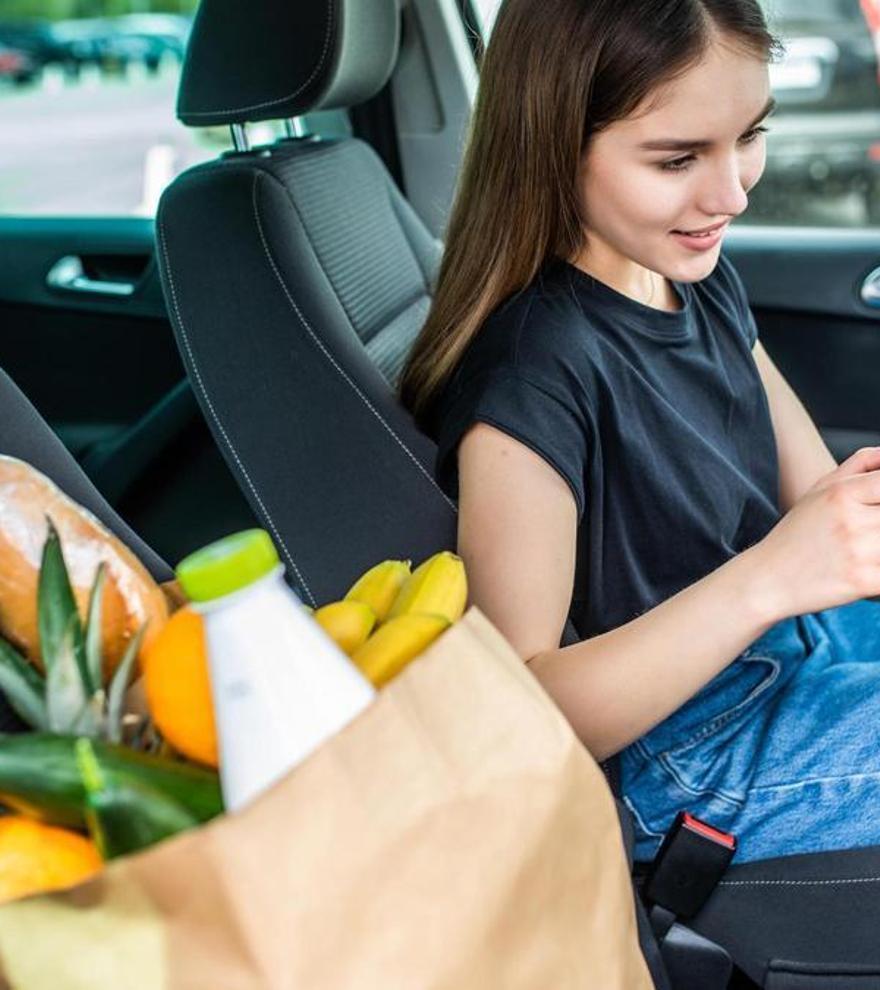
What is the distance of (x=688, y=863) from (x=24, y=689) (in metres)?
0.62

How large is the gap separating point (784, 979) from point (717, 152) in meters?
0.67

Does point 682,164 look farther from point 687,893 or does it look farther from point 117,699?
point 117,699

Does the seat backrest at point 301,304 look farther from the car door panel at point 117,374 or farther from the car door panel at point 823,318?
the car door panel at point 117,374

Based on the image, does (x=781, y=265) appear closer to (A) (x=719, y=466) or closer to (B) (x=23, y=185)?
(A) (x=719, y=466)

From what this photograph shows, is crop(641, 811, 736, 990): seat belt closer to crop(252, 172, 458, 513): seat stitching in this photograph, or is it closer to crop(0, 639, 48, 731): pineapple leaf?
crop(252, 172, 458, 513): seat stitching

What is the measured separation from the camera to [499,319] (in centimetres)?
125

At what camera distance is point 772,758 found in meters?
1.16

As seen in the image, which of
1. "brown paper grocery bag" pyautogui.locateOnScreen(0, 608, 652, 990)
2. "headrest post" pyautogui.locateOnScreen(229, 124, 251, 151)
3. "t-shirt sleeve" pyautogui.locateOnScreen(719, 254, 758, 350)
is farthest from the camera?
"headrest post" pyautogui.locateOnScreen(229, 124, 251, 151)

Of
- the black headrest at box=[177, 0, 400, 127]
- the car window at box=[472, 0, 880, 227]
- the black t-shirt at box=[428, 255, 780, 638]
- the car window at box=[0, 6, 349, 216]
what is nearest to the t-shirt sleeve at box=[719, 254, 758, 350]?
the black t-shirt at box=[428, 255, 780, 638]

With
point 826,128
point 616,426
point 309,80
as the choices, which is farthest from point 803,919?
point 826,128

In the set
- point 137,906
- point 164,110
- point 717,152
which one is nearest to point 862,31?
point 164,110

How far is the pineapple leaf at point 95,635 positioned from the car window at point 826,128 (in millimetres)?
1726

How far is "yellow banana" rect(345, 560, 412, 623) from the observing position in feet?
2.54

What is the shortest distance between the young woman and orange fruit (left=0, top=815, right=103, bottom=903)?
1.62 ft
